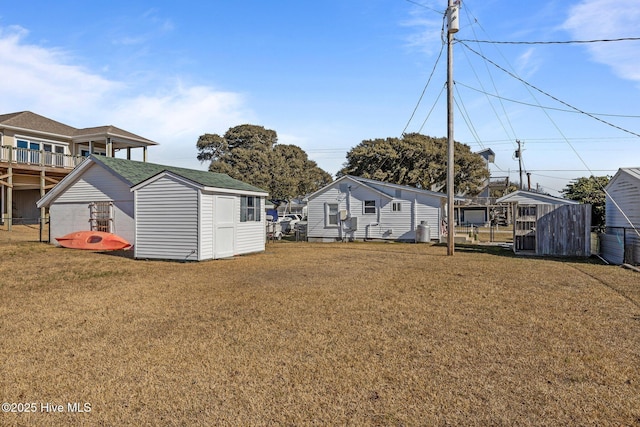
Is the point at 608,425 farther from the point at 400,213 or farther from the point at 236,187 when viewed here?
the point at 400,213

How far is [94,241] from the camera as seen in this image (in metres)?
19.0

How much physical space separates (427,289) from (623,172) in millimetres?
10055

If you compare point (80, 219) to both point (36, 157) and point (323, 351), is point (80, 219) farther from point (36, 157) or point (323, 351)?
point (323, 351)

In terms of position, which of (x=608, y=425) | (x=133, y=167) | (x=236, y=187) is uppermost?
(x=133, y=167)

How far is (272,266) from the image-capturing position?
13.7 m

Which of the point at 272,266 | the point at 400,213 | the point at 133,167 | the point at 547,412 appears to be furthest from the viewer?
the point at 400,213

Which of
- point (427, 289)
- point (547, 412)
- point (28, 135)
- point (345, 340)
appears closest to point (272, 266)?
point (427, 289)

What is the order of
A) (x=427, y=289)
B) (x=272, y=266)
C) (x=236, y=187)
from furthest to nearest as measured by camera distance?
(x=236, y=187) → (x=272, y=266) → (x=427, y=289)

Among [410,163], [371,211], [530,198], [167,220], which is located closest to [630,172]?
[371,211]

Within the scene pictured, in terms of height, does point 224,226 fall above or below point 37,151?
below

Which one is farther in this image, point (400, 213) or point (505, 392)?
point (400, 213)

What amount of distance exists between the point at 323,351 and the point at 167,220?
11.6 m

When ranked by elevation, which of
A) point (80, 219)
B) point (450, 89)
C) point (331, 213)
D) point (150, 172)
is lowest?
point (80, 219)

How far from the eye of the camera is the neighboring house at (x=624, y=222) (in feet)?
44.5
